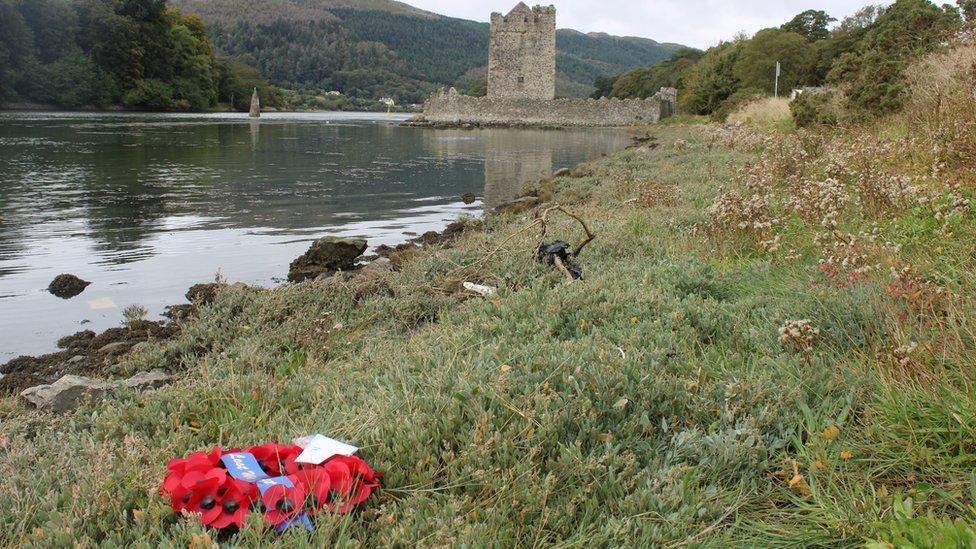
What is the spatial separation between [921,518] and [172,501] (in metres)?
2.59

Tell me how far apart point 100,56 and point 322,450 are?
7351cm

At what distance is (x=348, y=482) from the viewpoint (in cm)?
273

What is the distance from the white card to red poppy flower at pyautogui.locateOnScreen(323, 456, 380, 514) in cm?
4

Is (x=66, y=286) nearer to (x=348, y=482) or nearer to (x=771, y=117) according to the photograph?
(x=348, y=482)

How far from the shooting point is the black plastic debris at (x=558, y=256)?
6.34m

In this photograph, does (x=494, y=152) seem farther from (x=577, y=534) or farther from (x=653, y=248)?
(x=577, y=534)

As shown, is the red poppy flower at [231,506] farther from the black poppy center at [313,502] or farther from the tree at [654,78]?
the tree at [654,78]

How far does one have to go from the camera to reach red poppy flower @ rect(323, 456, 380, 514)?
268 cm

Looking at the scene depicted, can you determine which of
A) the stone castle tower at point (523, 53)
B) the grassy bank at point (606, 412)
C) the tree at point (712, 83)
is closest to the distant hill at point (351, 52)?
the stone castle tower at point (523, 53)

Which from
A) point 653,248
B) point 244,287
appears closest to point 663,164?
point 653,248

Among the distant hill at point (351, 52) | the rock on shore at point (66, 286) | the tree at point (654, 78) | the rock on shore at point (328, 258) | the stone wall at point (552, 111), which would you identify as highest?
the distant hill at point (351, 52)

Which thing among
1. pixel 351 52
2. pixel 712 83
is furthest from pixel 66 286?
pixel 351 52

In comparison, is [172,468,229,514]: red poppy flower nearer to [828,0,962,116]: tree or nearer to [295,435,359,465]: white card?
[295,435,359,465]: white card

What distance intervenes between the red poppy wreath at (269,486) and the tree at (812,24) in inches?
2430
